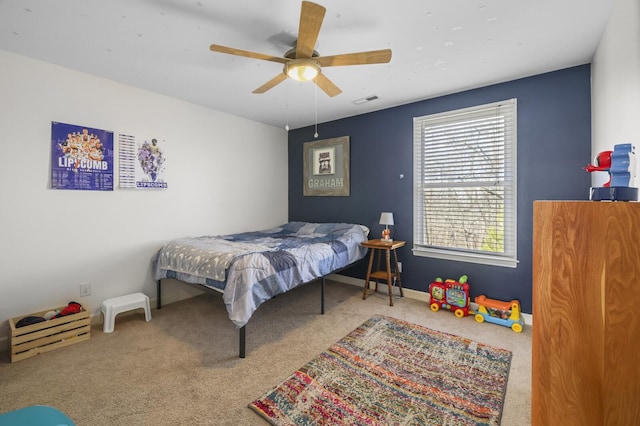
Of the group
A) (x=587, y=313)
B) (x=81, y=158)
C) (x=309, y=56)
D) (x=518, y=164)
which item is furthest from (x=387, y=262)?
(x=81, y=158)

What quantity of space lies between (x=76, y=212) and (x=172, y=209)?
0.90 metres

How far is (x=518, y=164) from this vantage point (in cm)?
279

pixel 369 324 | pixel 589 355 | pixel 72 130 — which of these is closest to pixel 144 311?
pixel 72 130

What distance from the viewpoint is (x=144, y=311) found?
9.55ft

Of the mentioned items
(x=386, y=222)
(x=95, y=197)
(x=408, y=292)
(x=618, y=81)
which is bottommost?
(x=408, y=292)

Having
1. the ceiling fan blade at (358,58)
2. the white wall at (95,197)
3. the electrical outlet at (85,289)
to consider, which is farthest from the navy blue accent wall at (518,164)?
the electrical outlet at (85,289)

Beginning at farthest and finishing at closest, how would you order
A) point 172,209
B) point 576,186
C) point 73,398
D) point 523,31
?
1. point 172,209
2. point 576,186
3. point 523,31
4. point 73,398

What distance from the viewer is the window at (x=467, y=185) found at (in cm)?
288

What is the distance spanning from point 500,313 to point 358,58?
271 centimetres

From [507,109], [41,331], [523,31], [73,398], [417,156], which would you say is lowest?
[73,398]

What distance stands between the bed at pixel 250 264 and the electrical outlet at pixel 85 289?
0.59 m

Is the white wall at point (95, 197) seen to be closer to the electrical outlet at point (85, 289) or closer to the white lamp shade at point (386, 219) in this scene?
the electrical outlet at point (85, 289)

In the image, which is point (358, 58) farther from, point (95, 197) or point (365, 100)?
point (95, 197)

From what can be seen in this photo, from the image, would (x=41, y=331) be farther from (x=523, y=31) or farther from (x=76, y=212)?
(x=523, y=31)
